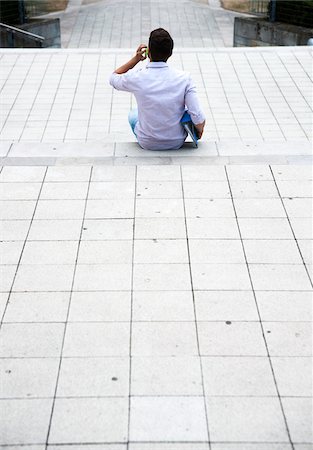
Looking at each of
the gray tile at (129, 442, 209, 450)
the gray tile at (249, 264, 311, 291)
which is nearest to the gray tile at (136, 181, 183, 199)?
the gray tile at (249, 264, 311, 291)

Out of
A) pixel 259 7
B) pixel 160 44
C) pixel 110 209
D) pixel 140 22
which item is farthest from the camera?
pixel 140 22

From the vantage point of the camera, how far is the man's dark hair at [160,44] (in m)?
6.10

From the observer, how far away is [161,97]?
635 centimetres

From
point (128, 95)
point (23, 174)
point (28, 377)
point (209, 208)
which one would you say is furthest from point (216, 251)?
point (128, 95)

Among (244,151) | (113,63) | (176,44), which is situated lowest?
(176,44)

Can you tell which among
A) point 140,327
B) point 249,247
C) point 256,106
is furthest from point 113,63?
point 140,327

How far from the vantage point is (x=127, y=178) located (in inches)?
240

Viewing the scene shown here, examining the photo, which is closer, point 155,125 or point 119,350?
point 119,350

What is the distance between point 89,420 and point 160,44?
3618 millimetres

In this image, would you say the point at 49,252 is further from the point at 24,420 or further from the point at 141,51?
the point at 141,51

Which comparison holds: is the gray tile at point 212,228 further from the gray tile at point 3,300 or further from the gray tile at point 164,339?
the gray tile at point 3,300

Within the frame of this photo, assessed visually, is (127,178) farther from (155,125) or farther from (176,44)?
(176,44)

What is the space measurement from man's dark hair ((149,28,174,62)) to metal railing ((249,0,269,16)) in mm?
11029

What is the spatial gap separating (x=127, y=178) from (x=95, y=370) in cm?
253
